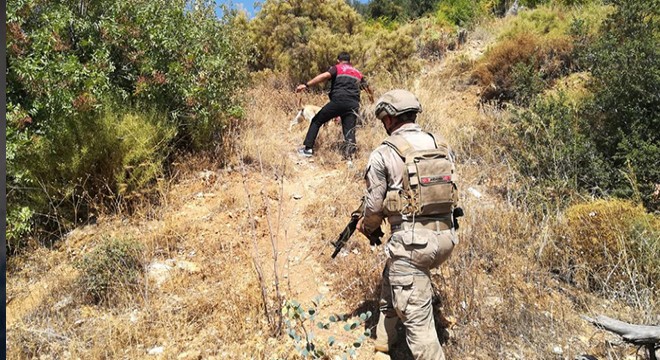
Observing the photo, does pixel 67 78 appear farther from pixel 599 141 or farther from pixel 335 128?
pixel 599 141

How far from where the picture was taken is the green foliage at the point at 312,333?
2.47 metres

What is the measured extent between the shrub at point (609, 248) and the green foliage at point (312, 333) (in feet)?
5.59

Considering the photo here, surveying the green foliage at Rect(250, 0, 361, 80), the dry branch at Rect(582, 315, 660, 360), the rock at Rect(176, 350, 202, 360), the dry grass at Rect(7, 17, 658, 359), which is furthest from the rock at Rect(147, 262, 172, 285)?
the green foliage at Rect(250, 0, 361, 80)

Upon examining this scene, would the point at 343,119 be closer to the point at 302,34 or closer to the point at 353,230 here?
the point at 353,230

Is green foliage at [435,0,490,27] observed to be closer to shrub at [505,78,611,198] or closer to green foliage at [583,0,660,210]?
green foliage at [583,0,660,210]

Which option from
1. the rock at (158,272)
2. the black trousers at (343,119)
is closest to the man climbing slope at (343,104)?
the black trousers at (343,119)

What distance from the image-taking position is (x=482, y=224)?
396cm

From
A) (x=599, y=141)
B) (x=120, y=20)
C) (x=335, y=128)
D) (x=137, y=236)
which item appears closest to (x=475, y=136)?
(x=599, y=141)

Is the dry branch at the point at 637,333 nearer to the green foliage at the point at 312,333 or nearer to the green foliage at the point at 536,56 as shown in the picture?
the green foliage at the point at 312,333

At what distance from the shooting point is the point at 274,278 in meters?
3.68

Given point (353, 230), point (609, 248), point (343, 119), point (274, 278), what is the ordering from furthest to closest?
point (343, 119), point (274, 278), point (609, 248), point (353, 230)

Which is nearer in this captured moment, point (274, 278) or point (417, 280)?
point (417, 280)

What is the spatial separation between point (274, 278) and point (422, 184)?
1.69 m

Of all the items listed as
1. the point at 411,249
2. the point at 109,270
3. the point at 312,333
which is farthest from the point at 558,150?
the point at 109,270
